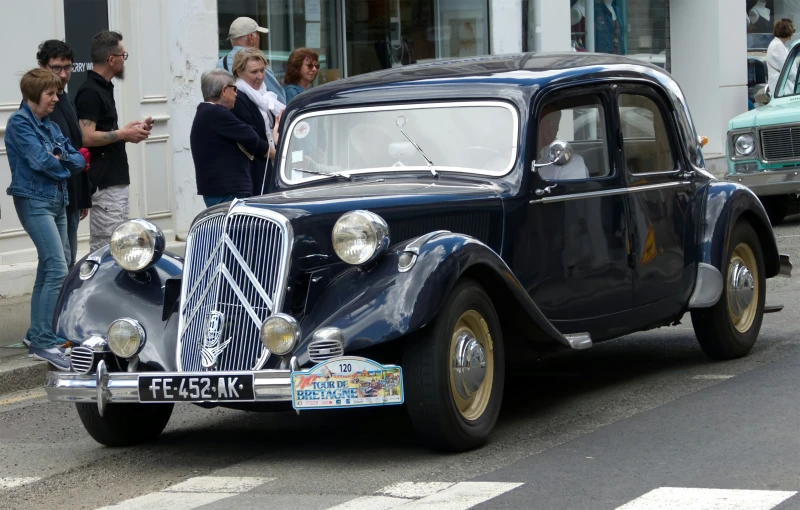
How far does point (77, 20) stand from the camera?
42.6ft

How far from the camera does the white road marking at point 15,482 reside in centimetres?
597

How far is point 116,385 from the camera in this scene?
19.8 ft

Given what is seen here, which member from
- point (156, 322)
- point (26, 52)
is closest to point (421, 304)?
point (156, 322)

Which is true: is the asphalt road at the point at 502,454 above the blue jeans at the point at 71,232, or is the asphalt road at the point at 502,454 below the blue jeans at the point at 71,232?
below

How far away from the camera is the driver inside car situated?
7.09 m

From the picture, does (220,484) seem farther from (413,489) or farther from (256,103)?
(256,103)

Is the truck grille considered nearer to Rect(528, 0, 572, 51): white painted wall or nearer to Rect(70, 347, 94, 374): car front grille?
Rect(70, 347, 94, 374): car front grille

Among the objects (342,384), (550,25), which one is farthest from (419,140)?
(550,25)

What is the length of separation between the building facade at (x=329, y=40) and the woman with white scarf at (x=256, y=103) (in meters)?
2.77

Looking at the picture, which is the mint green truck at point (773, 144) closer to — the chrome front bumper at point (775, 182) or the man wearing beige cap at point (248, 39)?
the chrome front bumper at point (775, 182)

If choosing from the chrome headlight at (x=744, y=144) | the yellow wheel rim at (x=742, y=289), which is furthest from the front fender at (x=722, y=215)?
the chrome headlight at (x=744, y=144)

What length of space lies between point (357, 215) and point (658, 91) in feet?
9.38

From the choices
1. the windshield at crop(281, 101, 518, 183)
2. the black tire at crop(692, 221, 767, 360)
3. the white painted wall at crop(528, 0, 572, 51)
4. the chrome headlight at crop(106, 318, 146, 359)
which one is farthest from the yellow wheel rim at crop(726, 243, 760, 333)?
the white painted wall at crop(528, 0, 572, 51)

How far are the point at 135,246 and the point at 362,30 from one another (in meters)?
11.1
